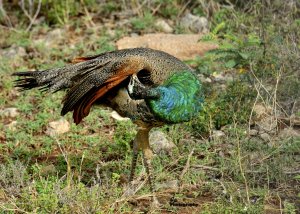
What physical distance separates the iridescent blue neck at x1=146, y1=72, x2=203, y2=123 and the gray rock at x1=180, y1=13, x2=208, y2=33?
3.67 m

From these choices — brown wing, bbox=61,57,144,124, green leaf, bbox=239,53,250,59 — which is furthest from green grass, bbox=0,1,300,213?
brown wing, bbox=61,57,144,124

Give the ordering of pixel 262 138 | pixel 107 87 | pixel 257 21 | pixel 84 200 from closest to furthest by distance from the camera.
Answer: pixel 84 200, pixel 107 87, pixel 262 138, pixel 257 21

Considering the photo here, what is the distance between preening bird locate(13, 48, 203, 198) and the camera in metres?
4.94

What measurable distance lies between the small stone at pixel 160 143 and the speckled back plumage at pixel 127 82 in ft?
2.86

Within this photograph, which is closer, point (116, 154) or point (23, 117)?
point (116, 154)

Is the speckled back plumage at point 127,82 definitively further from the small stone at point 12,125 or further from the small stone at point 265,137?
the small stone at point 12,125

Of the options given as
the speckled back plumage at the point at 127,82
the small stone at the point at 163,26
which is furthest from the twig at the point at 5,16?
the speckled back plumage at the point at 127,82

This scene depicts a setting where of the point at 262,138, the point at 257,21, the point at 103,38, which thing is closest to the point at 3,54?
the point at 103,38

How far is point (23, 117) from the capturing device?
23.2ft

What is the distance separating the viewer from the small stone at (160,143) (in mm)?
6238

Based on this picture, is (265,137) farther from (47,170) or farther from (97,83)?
(47,170)

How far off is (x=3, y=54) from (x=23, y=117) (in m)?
1.60

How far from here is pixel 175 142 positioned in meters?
6.37

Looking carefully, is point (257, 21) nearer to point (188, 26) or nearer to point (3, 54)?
point (188, 26)
